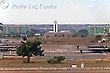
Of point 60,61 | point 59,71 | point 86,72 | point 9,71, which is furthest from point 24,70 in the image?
point 60,61

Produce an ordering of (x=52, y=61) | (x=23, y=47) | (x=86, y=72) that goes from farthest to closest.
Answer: (x=23, y=47) → (x=52, y=61) → (x=86, y=72)

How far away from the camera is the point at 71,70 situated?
35.9m

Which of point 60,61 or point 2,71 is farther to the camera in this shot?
point 60,61

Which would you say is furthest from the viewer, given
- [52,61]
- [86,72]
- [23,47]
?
[23,47]

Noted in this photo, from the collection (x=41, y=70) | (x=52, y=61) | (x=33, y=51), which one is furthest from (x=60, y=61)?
(x=41, y=70)

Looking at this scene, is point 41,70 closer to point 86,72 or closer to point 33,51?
point 86,72

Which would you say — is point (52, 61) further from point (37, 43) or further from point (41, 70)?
point (41, 70)

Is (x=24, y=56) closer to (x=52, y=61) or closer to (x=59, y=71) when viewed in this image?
(x=52, y=61)

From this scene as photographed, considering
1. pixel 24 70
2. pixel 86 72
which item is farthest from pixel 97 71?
pixel 24 70

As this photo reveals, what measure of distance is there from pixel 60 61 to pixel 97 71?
11.7 meters

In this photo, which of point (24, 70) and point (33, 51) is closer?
point (24, 70)

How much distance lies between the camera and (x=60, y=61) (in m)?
46.1

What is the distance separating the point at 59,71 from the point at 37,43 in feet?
50.0

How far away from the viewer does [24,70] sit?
119 feet
